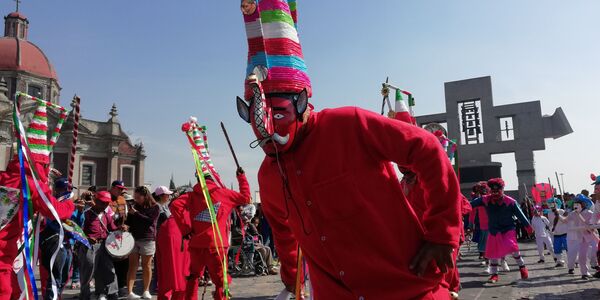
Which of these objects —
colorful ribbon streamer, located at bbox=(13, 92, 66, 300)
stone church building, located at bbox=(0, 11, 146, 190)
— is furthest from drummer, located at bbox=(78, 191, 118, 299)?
stone church building, located at bbox=(0, 11, 146, 190)

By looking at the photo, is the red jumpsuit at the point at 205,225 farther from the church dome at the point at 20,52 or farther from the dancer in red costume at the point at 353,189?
the church dome at the point at 20,52

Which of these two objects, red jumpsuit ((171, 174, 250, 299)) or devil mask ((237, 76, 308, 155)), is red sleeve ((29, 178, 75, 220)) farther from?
devil mask ((237, 76, 308, 155))

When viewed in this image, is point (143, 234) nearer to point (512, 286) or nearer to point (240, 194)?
point (240, 194)

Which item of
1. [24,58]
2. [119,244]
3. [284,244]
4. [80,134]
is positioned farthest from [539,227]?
[24,58]

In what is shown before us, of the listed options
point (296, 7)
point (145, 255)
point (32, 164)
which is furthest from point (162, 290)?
point (296, 7)

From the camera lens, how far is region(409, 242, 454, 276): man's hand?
199cm

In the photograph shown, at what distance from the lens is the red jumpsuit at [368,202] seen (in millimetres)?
2023

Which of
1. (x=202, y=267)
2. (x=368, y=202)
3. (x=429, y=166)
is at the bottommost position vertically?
(x=202, y=267)

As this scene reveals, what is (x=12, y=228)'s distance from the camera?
14.9ft

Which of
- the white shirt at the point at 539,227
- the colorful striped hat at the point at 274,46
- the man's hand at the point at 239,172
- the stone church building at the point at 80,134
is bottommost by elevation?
the white shirt at the point at 539,227

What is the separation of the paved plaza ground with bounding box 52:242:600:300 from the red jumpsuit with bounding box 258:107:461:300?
20.9 ft

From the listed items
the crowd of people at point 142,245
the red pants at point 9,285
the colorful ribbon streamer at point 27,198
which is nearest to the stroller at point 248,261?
the crowd of people at point 142,245

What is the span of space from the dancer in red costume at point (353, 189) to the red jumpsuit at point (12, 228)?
11.8 ft

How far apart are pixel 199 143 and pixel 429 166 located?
5.70 metres
